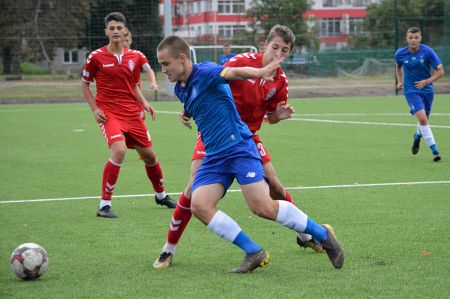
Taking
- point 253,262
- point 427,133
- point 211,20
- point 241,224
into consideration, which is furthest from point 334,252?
point 211,20

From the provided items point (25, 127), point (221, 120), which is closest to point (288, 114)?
point (221, 120)

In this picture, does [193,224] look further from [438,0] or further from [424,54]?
[438,0]

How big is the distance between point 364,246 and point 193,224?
1.95 meters

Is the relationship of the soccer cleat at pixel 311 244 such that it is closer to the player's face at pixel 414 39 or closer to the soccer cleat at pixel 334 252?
the soccer cleat at pixel 334 252

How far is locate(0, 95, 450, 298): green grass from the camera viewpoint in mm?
5645

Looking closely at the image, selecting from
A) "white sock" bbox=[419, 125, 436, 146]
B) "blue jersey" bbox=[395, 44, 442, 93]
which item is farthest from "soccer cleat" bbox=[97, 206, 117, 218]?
"blue jersey" bbox=[395, 44, 442, 93]

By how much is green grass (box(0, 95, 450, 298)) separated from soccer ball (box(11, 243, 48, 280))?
0.28 feet

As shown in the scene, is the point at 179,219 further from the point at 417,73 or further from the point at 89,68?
the point at 417,73

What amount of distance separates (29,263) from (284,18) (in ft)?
112

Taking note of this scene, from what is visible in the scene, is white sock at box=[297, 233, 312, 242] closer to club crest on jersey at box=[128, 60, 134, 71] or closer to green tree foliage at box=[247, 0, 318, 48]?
club crest on jersey at box=[128, 60, 134, 71]

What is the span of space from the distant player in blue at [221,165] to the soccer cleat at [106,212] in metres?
2.87

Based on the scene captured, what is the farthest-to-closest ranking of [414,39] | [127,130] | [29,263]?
[414,39]
[127,130]
[29,263]

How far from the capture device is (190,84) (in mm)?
5988

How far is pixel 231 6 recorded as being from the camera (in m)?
53.8
